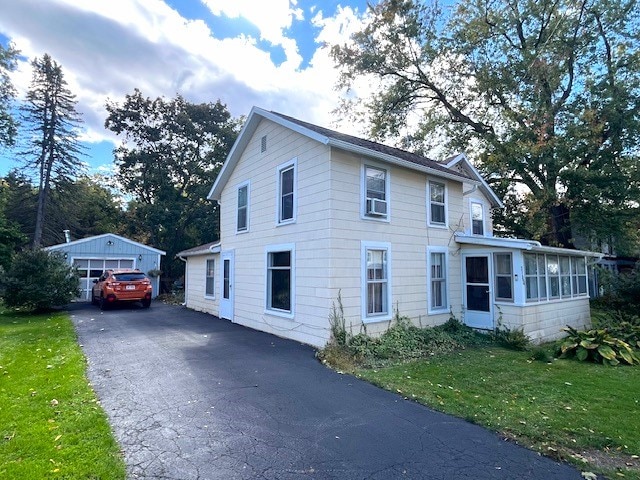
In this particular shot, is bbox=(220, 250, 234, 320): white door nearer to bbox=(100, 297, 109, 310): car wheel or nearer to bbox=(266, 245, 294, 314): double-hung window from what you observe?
bbox=(266, 245, 294, 314): double-hung window

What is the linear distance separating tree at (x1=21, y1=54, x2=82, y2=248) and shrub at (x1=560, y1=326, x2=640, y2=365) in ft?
105

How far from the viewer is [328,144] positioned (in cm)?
830

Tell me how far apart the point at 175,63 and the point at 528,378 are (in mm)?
15599

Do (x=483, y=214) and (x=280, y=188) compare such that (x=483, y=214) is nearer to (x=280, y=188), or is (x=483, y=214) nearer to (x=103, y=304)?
(x=280, y=188)

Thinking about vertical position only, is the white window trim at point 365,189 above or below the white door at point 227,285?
above

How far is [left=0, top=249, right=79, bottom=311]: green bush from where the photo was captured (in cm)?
1331

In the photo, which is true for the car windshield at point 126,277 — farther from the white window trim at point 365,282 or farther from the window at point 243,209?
the white window trim at point 365,282

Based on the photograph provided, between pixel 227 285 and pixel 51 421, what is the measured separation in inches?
355

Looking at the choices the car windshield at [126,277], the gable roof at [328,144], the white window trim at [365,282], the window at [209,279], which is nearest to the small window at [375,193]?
the gable roof at [328,144]

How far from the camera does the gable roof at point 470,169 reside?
50.1 feet

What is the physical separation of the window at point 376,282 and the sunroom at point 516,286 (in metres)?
3.61

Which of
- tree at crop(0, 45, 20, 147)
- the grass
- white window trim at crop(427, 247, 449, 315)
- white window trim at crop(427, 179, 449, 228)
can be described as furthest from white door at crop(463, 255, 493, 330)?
tree at crop(0, 45, 20, 147)

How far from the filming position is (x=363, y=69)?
2139 cm

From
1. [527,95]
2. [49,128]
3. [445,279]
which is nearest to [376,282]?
[445,279]
